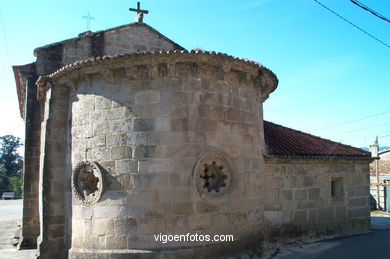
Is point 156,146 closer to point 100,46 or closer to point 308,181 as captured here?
point 308,181

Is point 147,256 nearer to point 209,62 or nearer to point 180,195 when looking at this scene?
point 180,195

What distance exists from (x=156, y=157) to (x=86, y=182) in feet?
5.63

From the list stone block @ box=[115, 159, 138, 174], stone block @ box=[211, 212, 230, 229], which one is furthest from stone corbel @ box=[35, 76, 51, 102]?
stone block @ box=[211, 212, 230, 229]

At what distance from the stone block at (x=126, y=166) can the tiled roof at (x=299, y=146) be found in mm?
3633

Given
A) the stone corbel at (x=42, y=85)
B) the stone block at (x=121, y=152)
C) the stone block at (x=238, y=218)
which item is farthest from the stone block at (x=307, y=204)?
the stone corbel at (x=42, y=85)

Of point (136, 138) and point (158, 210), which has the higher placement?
point (136, 138)

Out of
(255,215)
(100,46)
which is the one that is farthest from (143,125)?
(100,46)

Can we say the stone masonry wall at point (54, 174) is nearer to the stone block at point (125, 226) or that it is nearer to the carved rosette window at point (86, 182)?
the carved rosette window at point (86, 182)

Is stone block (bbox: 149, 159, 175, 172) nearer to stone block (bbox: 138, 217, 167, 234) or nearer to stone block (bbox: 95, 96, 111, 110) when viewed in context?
stone block (bbox: 138, 217, 167, 234)

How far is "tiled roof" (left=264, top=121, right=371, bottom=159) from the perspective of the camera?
345 inches

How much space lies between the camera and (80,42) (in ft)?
33.0

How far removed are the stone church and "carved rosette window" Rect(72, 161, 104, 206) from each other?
22 mm

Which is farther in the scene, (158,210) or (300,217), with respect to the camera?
(300,217)

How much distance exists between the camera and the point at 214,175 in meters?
6.63
